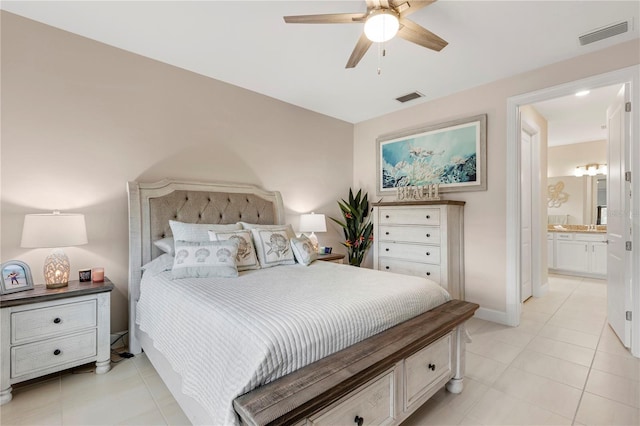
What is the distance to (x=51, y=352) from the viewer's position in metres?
1.99

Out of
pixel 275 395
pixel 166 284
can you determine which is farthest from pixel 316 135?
pixel 275 395

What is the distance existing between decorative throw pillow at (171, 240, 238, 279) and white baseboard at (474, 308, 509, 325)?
282 cm

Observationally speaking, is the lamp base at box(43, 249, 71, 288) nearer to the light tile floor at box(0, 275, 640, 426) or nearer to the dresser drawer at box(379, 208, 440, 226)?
the light tile floor at box(0, 275, 640, 426)

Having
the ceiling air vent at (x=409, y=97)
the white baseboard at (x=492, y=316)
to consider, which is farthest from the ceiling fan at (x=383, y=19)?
the white baseboard at (x=492, y=316)

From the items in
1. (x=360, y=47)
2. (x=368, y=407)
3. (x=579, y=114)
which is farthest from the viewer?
(x=579, y=114)

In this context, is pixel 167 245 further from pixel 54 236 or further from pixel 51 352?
pixel 51 352

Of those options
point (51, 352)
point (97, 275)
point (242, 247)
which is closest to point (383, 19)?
point (242, 247)

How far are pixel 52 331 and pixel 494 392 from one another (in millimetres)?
2984

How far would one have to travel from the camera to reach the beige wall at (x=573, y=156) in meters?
5.75

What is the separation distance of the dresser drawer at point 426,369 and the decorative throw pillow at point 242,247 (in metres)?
1.47

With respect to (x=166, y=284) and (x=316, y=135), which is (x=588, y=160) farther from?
(x=166, y=284)

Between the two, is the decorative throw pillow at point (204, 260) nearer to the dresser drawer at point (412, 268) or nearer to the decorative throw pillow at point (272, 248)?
the decorative throw pillow at point (272, 248)

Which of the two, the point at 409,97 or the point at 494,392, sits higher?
the point at 409,97

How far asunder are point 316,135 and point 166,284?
295cm
